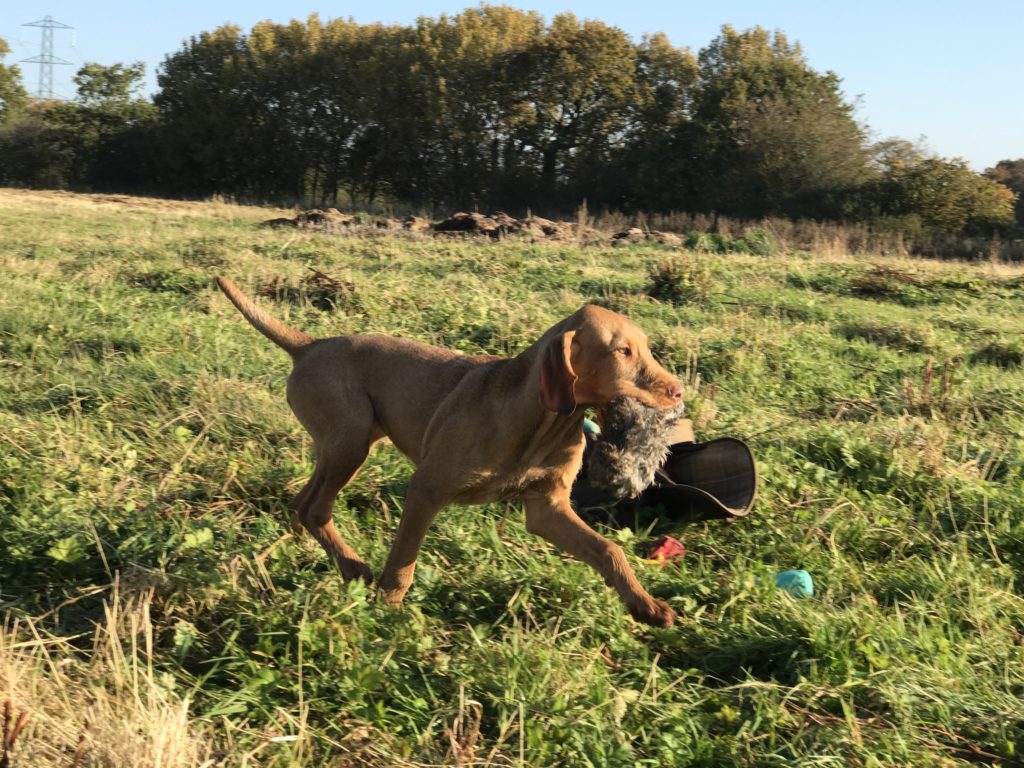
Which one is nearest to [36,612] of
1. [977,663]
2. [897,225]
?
[977,663]

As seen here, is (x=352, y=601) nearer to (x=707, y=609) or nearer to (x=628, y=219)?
(x=707, y=609)

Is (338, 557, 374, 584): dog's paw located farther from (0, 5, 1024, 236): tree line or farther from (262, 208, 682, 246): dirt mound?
(0, 5, 1024, 236): tree line

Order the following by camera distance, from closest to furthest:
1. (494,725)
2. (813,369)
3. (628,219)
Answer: (494,725) → (813,369) → (628,219)

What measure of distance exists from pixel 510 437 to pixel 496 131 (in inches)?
1525

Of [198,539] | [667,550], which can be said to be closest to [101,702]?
[198,539]

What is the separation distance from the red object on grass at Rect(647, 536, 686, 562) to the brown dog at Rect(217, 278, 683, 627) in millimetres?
722

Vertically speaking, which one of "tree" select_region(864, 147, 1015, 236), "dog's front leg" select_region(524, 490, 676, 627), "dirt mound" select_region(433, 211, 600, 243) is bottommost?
"dog's front leg" select_region(524, 490, 676, 627)

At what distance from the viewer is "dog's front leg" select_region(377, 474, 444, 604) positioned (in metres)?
4.02

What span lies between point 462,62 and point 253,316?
3763 cm

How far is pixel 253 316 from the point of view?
516cm

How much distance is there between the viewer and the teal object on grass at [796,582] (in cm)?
440

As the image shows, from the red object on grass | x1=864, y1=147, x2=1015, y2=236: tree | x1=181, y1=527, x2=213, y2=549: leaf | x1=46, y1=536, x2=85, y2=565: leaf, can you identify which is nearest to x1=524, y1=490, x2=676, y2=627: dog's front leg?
the red object on grass

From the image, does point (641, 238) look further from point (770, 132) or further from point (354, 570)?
point (354, 570)

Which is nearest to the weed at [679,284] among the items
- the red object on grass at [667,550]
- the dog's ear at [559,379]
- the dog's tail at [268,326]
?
the red object on grass at [667,550]
